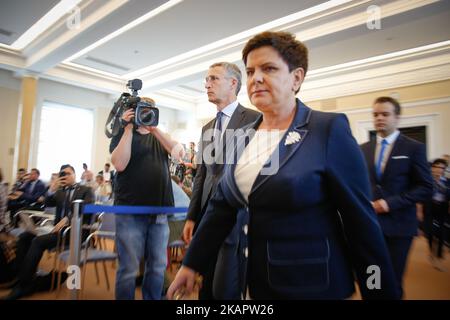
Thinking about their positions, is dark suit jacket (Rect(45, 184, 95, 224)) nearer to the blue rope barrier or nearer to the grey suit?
the blue rope barrier

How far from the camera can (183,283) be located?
36.4 inches

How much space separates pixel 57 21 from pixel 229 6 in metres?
3.18

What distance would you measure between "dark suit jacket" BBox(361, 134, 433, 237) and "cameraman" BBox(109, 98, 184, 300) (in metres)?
1.24

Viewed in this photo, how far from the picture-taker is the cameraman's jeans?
5.22 feet

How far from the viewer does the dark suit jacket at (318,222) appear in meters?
0.76

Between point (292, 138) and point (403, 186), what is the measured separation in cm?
128

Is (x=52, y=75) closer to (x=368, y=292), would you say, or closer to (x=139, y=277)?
(x=139, y=277)

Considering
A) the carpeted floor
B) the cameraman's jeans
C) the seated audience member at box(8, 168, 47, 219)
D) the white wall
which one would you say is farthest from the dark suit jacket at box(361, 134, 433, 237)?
the white wall

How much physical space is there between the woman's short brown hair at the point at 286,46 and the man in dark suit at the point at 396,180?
1.14 m

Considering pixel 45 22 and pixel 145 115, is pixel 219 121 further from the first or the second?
pixel 45 22

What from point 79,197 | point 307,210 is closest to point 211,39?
point 79,197

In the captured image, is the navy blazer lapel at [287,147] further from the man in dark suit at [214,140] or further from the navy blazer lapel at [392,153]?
the navy blazer lapel at [392,153]
